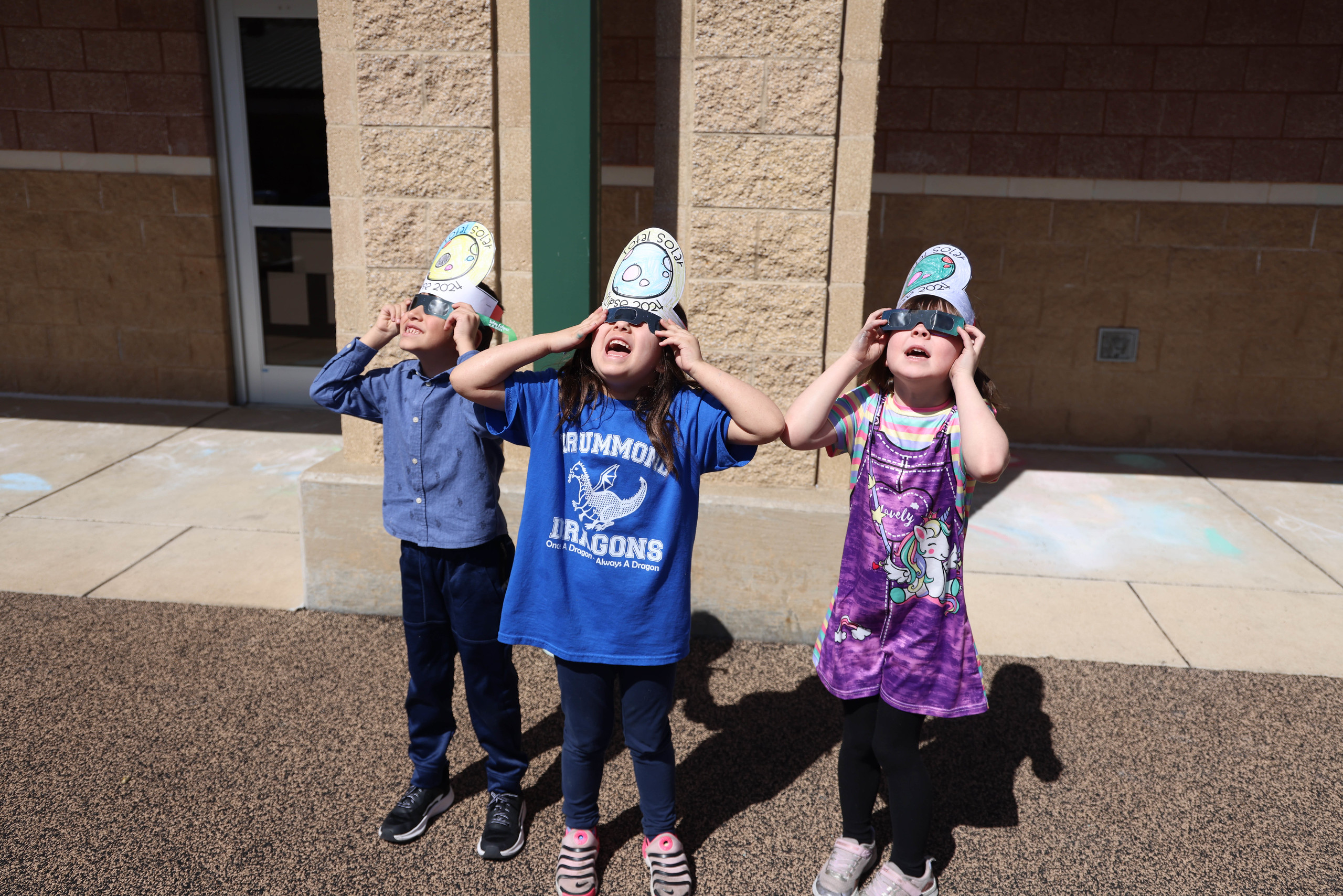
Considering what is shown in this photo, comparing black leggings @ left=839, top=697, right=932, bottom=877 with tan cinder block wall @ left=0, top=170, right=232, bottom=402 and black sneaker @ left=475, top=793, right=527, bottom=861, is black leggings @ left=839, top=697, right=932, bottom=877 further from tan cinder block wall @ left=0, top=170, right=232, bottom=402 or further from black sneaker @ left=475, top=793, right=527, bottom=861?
tan cinder block wall @ left=0, top=170, right=232, bottom=402

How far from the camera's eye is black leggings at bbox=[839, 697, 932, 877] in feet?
8.68

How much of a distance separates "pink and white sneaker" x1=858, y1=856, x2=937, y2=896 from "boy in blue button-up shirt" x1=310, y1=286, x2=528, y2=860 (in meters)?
1.00

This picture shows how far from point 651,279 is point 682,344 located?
209mm

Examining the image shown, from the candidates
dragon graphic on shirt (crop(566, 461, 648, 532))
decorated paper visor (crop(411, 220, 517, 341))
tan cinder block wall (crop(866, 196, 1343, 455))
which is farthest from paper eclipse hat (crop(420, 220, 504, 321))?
tan cinder block wall (crop(866, 196, 1343, 455))

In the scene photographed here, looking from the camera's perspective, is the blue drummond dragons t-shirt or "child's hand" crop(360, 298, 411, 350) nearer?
the blue drummond dragons t-shirt

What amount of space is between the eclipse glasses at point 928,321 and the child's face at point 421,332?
1.21 meters

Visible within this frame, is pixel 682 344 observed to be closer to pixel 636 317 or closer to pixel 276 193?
pixel 636 317

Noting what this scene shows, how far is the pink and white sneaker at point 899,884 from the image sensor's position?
2699 mm

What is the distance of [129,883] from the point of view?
270 cm

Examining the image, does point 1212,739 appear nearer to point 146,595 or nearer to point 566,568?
point 566,568

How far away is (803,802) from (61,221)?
7.18m

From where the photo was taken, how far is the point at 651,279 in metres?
2.56

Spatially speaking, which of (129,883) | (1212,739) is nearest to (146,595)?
(129,883)

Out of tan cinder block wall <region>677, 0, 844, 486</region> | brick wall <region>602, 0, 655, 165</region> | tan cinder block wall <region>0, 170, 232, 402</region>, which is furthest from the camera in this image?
tan cinder block wall <region>0, 170, 232, 402</region>
